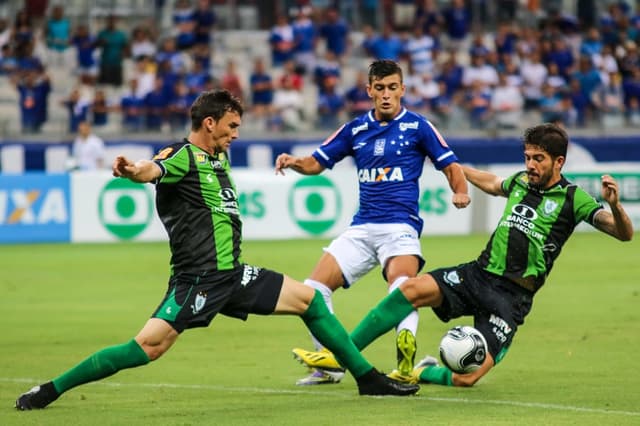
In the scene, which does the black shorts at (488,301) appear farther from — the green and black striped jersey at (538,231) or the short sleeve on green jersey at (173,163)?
the short sleeve on green jersey at (173,163)

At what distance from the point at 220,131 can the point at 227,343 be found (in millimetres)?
3657

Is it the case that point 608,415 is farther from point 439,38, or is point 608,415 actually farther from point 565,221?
point 439,38

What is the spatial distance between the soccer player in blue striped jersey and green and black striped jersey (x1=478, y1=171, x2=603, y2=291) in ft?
2.08

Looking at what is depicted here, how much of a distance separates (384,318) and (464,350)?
0.66 m

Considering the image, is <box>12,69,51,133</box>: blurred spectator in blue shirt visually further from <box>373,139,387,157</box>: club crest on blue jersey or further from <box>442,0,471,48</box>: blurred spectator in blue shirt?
<box>373,139,387,157</box>: club crest on blue jersey

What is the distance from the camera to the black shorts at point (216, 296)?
7.74m

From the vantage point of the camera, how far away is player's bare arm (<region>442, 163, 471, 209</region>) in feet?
28.4

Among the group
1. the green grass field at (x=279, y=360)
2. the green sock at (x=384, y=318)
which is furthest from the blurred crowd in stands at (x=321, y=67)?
the green sock at (x=384, y=318)

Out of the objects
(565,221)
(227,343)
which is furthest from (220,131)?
(227,343)

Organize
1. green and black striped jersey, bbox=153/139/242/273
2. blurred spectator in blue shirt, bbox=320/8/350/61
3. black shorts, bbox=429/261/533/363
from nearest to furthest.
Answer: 1. green and black striped jersey, bbox=153/139/242/273
2. black shorts, bbox=429/261/533/363
3. blurred spectator in blue shirt, bbox=320/8/350/61

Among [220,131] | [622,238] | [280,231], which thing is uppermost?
[220,131]

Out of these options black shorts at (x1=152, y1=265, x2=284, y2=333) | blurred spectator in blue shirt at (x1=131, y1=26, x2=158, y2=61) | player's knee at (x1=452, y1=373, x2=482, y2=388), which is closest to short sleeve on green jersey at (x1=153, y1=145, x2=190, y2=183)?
black shorts at (x1=152, y1=265, x2=284, y2=333)

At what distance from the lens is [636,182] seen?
74.0 feet

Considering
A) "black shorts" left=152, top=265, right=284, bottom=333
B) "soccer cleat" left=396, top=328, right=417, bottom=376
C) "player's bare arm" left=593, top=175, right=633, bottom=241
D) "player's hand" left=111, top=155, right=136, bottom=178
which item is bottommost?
"soccer cleat" left=396, top=328, right=417, bottom=376
